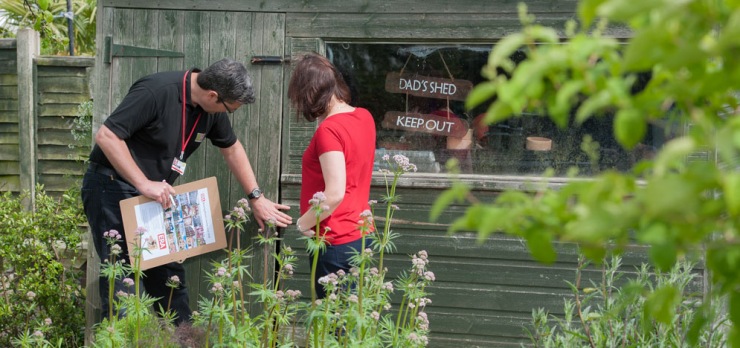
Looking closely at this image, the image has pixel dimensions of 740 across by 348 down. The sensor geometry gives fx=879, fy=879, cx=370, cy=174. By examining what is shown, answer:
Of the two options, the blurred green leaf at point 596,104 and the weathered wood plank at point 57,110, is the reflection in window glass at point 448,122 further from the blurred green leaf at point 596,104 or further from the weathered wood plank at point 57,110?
the blurred green leaf at point 596,104

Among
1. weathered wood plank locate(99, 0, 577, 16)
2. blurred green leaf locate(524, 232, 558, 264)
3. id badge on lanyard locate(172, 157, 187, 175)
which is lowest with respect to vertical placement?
id badge on lanyard locate(172, 157, 187, 175)

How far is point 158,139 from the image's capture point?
4785 mm

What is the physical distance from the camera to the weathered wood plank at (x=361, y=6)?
5113 mm

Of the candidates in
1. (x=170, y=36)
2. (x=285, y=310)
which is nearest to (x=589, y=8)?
(x=285, y=310)

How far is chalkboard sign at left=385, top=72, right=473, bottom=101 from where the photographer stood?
5262 millimetres

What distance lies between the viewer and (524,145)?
5.26 meters

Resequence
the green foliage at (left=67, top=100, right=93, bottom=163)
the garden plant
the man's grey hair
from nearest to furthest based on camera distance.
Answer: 1. the garden plant
2. the man's grey hair
3. the green foliage at (left=67, top=100, right=93, bottom=163)

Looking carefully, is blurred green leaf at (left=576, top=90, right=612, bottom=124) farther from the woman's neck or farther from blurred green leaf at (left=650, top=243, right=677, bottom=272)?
the woman's neck

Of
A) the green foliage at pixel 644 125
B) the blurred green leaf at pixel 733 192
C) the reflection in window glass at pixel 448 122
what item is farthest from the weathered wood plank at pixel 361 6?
the blurred green leaf at pixel 733 192

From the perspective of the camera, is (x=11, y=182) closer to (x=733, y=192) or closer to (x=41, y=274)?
(x=41, y=274)

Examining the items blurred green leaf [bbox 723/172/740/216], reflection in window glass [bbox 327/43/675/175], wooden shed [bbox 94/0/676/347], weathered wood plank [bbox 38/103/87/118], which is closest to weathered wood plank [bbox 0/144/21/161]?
weathered wood plank [bbox 38/103/87/118]

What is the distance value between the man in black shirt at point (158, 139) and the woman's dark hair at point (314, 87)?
47cm

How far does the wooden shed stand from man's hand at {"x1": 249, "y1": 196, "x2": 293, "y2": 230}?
0.25 metres

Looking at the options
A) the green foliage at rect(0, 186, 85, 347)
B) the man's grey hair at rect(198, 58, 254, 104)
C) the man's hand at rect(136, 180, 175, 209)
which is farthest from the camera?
the green foliage at rect(0, 186, 85, 347)
